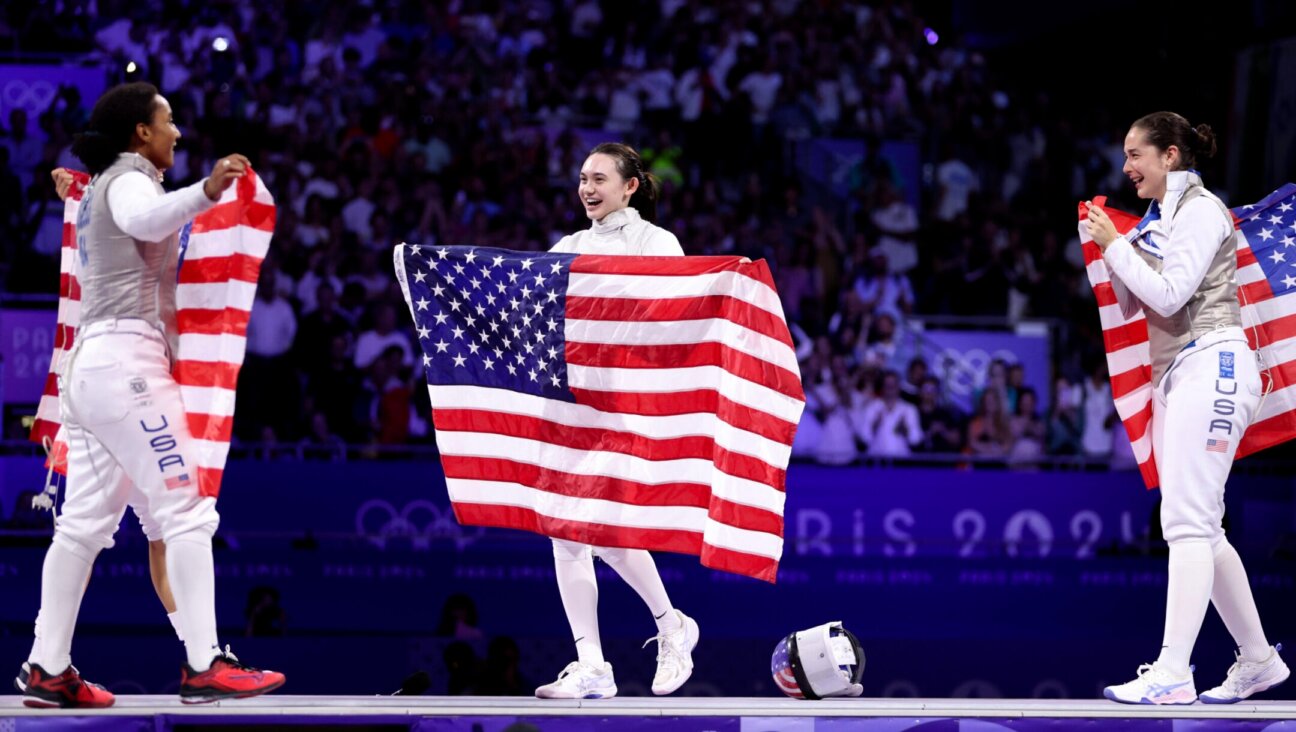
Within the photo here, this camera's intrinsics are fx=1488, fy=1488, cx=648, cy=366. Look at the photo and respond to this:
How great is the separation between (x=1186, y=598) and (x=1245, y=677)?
1.77 feet

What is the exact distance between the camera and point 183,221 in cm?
523

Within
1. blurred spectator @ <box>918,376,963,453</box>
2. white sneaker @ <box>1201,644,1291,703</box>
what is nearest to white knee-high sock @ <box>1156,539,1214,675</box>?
white sneaker @ <box>1201,644,1291,703</box>

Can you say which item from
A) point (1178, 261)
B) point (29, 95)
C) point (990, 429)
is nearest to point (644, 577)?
point (1178, 261)

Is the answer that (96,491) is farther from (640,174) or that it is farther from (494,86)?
(494,86)

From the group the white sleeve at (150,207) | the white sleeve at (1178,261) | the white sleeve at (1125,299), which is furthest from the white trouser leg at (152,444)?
the white sleeve at (1125,299)

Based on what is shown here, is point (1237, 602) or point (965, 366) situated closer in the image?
point (1237, 602)

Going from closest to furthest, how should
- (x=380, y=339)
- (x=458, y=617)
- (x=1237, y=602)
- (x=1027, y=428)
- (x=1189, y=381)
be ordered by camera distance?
1. (x=1189, y=381)
2. (x=1237, y=602)
3. (x=458, y=617)
4. (x=380, y=339)
5. (x=1027, y=428)

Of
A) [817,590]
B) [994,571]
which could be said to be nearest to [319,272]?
[817,590]

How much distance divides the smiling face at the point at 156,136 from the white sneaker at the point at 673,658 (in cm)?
281

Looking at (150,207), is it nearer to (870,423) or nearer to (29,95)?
(870,423)

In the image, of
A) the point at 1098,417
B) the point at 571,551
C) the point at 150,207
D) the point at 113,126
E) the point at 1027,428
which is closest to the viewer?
the point at 150,207

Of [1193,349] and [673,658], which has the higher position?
[1193,349]

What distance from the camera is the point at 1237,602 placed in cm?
600

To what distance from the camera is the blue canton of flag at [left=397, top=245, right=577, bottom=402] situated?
6516mm
